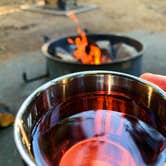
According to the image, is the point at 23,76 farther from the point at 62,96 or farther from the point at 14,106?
the point at 62,96

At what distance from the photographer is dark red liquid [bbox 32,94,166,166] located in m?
0.50

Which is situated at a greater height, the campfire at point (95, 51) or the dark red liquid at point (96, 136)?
the dark red liquid at point (96, 136)

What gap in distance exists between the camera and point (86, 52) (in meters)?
2.45

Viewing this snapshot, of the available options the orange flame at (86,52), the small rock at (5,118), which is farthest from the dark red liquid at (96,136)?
the orange flame at (86,52)

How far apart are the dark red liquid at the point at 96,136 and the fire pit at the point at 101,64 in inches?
53.1

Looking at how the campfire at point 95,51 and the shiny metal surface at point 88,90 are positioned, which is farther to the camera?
the campfire at point 95,51

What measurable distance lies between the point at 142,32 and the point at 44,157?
401 cm

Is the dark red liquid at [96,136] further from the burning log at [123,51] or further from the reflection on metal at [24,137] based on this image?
the burning log at [123,51]

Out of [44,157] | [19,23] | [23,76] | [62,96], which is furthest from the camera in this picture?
[19,23]

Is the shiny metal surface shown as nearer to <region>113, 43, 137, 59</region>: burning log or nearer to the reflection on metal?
the reflection on metal

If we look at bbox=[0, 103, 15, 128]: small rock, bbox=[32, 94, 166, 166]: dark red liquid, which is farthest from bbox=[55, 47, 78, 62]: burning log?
bbox=[32, 94, 166, 166]: dark red liquid

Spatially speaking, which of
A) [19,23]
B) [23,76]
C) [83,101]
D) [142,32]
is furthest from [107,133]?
[19,23]

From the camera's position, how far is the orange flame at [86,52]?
2.32m

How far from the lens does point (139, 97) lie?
0.56 m
